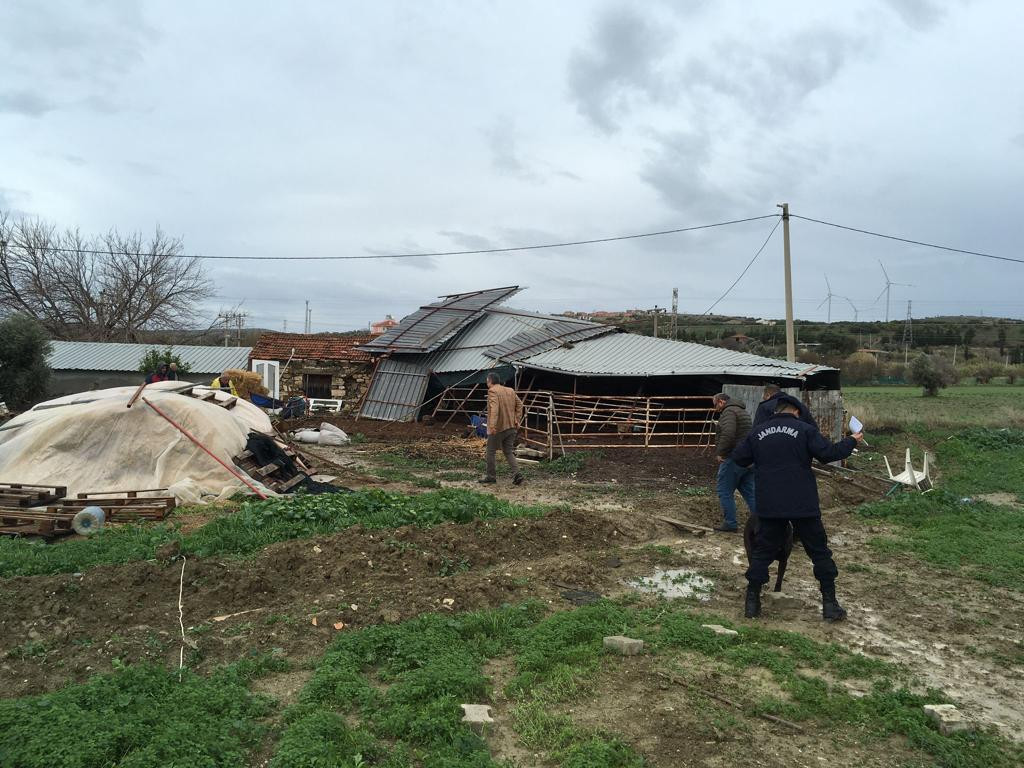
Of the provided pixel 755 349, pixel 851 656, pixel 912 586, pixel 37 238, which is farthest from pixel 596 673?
pixel 37 238

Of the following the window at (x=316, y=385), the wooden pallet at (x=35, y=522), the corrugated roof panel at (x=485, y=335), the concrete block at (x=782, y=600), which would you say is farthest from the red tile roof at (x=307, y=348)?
the concrete block at (x=782, y=600)

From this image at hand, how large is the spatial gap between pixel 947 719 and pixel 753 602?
1916 millimetres

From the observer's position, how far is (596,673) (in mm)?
4484

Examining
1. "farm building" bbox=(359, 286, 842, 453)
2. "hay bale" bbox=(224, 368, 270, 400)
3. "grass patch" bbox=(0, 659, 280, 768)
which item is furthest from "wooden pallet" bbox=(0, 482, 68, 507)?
"hay bale" bbox=(224, 368, 270, 400)

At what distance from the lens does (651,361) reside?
1950 cm

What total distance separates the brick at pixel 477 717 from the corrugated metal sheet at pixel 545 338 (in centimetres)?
1665

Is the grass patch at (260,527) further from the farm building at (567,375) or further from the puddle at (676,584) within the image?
the farm building at (567,375)

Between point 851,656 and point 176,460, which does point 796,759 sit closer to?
point 851,656

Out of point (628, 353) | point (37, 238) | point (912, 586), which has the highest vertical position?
point (37, 238)

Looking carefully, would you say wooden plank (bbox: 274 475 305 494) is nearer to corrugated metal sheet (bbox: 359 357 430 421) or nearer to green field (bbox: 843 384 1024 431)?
corrugated metal sheet (bbox: 359 357 430 421)

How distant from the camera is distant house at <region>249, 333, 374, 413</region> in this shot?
27672 mm

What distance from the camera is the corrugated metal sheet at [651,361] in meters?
16.7

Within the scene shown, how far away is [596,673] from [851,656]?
1.78 meters

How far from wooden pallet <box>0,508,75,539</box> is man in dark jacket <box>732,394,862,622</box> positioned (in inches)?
290
